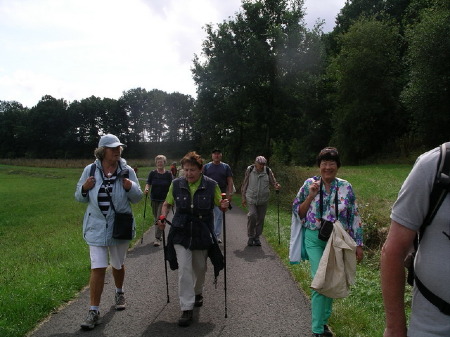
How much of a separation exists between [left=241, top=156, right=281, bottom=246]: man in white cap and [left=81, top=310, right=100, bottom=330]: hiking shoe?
5.64 metres

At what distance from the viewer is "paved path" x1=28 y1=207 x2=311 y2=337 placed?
5.02m

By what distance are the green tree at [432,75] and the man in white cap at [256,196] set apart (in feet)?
86.7

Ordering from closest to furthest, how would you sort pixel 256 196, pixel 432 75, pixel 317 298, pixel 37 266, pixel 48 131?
pixel 317 298
pixel 37 266
pixel 256 196
pixel 432 75
pixel 48 131

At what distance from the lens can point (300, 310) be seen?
18.8 feet

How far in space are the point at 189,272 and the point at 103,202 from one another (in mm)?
1397

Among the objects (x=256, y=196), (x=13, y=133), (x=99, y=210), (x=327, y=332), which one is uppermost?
(x=13, y=133)

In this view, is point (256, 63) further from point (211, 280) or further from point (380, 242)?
point (211, 280)

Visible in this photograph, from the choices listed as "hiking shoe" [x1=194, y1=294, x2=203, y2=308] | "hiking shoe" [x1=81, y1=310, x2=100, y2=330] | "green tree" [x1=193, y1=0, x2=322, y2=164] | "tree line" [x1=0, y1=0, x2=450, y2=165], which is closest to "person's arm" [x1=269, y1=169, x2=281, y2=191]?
"hiking shoe" [x1=194, y1=294, x2=203, y2=308]

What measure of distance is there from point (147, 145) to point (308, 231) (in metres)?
100

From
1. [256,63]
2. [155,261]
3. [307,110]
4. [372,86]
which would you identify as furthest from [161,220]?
[372,86]

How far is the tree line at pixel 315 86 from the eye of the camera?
28656mm

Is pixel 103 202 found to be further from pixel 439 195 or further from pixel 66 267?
pixel 439 195

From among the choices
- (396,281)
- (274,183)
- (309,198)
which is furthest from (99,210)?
(274,183)

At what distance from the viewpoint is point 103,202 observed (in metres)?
5.40
